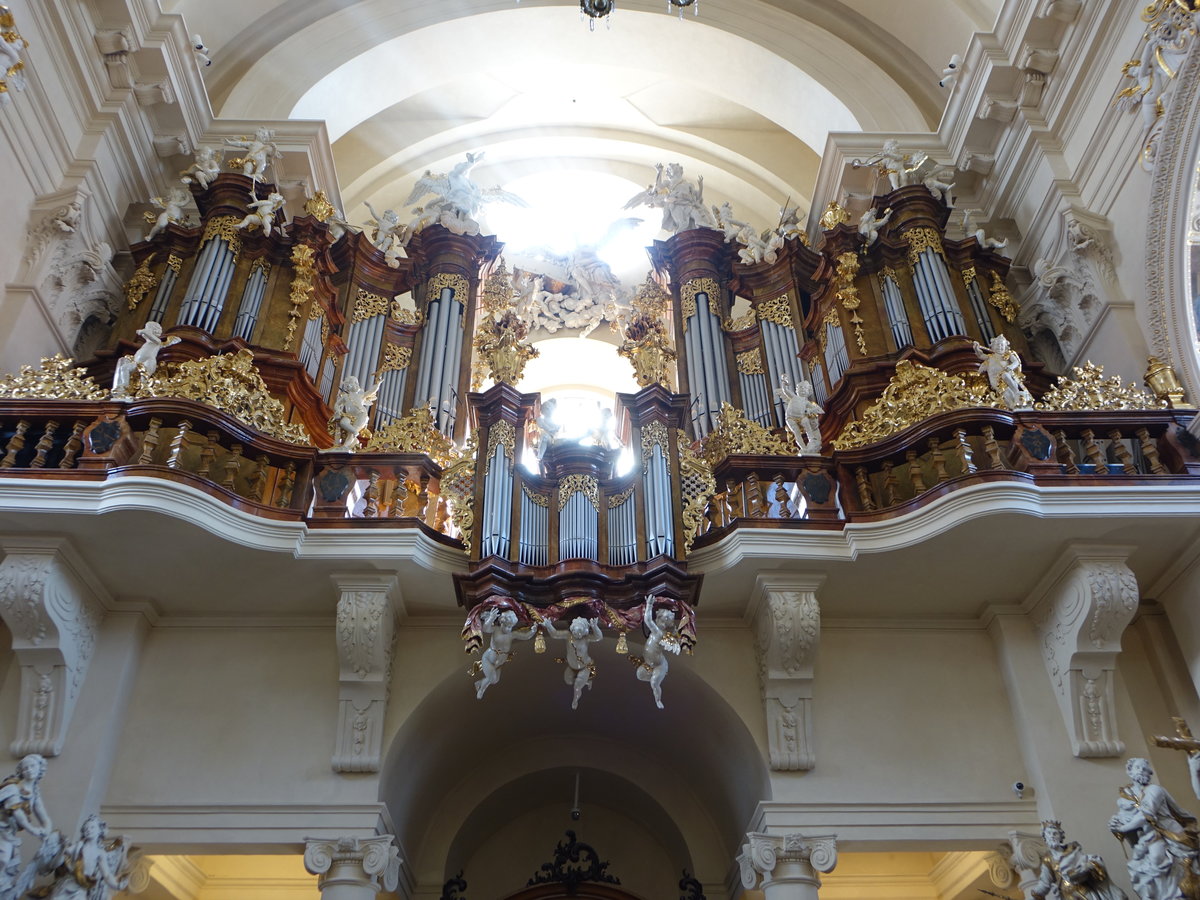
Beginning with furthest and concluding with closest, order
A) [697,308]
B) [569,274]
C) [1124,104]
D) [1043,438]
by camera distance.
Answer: [569,274]
[697,308]
[1124,104]
[1043,438]

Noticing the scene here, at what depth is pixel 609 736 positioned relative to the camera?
8.85m

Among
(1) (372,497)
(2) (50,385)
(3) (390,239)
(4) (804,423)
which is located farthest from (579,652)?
(3) (390,239)

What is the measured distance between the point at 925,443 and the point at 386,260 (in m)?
6.02

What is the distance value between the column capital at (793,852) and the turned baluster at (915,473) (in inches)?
92.4

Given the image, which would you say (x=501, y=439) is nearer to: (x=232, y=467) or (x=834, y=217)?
(x=232, y=467)

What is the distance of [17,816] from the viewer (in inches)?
233

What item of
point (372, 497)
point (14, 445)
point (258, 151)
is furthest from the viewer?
point (258, 151)

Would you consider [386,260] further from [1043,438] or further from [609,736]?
[1043,438]

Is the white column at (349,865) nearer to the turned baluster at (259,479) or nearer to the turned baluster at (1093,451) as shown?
the turned baluster at (259,479)

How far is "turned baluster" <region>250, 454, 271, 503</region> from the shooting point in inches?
284

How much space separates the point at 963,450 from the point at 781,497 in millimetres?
1255

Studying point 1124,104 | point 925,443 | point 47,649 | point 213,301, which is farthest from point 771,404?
point 47,649

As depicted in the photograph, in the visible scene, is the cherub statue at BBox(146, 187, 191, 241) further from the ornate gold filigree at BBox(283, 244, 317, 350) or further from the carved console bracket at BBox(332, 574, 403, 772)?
the carved console bracket at BBox(332, 574, 403, 772)

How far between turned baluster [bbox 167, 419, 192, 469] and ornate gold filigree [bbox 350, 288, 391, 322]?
335cm
